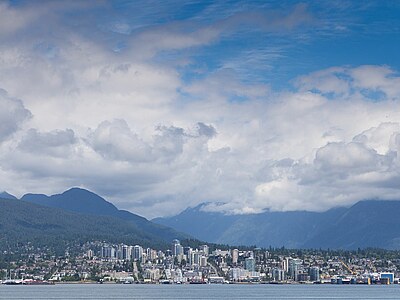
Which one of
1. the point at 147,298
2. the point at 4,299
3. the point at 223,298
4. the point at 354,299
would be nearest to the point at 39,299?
the point at 4,299

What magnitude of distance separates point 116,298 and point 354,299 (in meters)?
36.4

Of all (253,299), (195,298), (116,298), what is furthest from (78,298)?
(253,299)

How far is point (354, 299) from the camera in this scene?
5586 inches

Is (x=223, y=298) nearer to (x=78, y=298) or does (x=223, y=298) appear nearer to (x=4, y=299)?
(x=78, y=298)

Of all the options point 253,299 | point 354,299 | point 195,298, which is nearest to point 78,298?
point 195,298

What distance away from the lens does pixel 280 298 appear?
481 feet

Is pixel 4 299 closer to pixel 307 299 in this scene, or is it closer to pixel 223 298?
pixel 223 298

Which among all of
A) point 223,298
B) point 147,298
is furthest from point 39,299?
point 223,298

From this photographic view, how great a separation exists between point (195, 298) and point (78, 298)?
17.8 m

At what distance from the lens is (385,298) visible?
14388 centimetres

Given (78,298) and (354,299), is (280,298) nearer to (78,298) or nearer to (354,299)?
(354,299)

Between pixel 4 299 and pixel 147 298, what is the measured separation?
21.5 m

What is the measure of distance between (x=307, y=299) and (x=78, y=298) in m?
34.8

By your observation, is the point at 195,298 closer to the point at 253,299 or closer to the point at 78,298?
the point at 253,299
